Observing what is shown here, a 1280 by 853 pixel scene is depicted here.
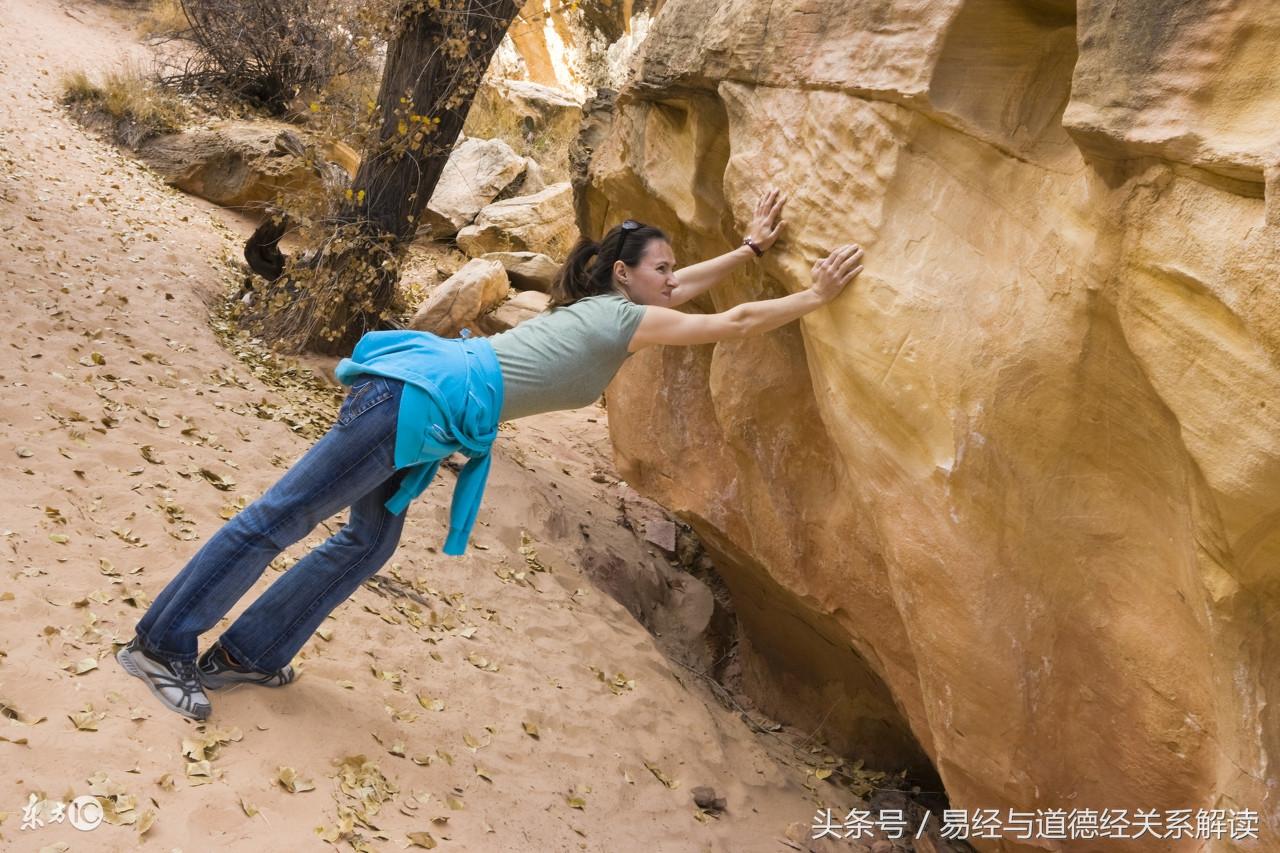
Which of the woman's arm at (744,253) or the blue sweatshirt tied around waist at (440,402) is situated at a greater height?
the woman's arm at (744,253)

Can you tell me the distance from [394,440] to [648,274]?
91 centimetres

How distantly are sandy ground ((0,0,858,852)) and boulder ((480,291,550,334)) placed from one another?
1.80 meters

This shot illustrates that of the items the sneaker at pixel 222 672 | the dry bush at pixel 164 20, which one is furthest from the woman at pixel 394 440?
the dry bush at pixel 164 20

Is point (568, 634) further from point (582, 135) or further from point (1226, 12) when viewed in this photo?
point (1226, 12)

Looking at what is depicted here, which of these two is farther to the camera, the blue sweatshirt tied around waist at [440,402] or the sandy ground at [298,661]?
the blue sweatshirt tied around waist at [440,402]

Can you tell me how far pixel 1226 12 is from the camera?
2256mm

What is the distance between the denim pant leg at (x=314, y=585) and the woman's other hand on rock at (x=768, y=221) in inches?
52.1

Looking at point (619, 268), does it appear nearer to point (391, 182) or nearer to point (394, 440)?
point (394, 440)

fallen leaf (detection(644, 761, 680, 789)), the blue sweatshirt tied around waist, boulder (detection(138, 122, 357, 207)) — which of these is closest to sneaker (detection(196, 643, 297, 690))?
the blue sweatshirt tied around waist

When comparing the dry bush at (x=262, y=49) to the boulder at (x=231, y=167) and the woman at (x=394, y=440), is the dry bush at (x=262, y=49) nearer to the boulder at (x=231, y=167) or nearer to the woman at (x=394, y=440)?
the boulder at (x=231, y=167)

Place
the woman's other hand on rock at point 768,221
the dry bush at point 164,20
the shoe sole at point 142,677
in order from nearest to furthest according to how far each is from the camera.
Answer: the shoe sole at point 142,677 < the woman's other hand on rock at point 768,221 < the dry bush at point 164,20

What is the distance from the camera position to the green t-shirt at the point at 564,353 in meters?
3.11

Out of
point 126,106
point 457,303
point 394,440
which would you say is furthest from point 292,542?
point 126,106

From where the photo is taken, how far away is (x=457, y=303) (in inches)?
324
